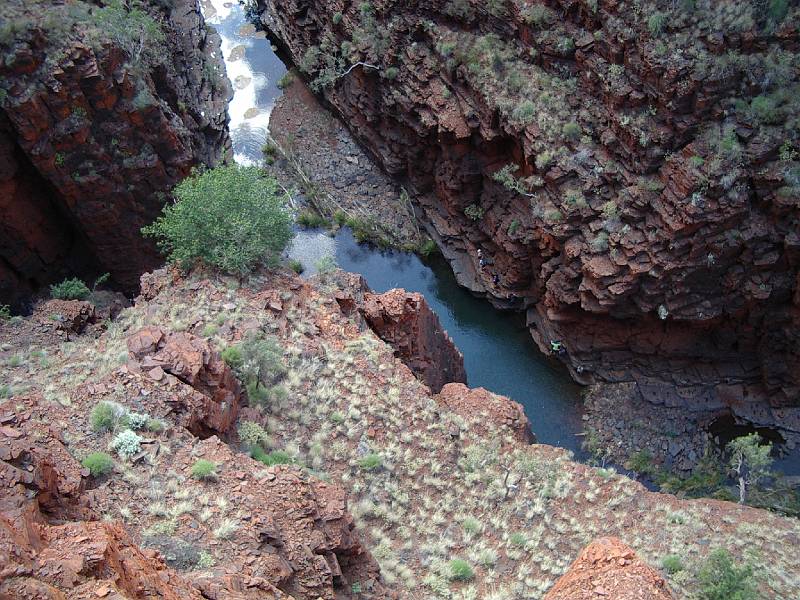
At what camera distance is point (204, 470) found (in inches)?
416

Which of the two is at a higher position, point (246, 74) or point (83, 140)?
point (246, 74)

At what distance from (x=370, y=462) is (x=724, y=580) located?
21.7ft

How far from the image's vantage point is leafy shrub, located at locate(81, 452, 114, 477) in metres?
10.0

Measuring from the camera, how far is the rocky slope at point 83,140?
21.5 metres

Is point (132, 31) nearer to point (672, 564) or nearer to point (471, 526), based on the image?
point (471, 526)

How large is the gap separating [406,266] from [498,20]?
9.78m

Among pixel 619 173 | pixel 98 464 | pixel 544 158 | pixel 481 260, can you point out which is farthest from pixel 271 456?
pixel 481 260

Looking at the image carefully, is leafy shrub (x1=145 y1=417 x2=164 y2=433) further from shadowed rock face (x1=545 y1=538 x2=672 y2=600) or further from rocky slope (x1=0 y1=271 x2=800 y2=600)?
shadowed rock face (x1=545 y1=538 x2=672 y2=600)

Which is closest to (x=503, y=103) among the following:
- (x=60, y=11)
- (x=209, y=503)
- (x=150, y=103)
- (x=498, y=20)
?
(x=498, y=20)

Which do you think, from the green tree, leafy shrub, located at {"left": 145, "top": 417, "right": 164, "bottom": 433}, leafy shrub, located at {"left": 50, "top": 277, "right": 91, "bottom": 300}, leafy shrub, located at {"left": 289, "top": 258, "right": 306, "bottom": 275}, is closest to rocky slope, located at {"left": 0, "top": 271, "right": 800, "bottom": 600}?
leafy shrub, located at {"left": 145, "top": 417, "right": 164, "bottom": 433}

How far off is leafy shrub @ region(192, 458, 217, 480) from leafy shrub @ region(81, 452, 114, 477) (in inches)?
47.2

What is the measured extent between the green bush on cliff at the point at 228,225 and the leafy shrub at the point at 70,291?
20.6 feet

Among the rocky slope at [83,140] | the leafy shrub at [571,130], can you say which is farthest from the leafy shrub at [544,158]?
the rocky slope at [83,140]

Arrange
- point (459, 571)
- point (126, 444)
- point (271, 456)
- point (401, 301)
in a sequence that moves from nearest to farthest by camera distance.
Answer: point (126, 444)
point (459, 571)
point (271, 456)
point (401, 301)
